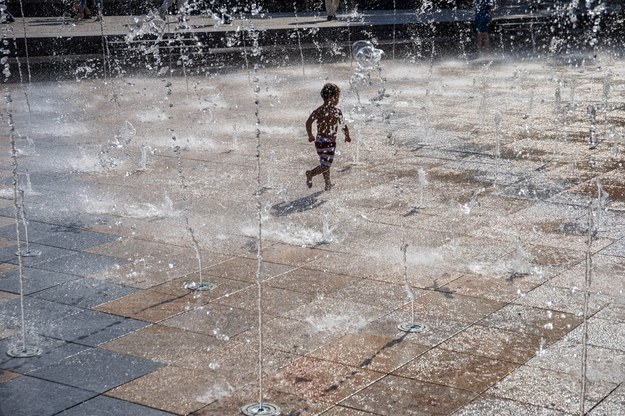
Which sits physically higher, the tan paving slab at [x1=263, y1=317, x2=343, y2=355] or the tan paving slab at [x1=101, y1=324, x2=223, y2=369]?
the tan paving slab at [x1=101, y1=324, x2=223, y2=369]

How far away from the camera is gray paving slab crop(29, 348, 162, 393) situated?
5816 mm

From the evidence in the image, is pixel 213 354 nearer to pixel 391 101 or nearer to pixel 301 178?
pixel 301 178

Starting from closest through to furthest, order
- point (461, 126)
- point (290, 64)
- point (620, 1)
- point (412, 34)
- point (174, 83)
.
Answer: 1. point (461, 126)
2. point (174, 83)
3. point (290, 64)
4. point (412, 34)
5. point (620, 1)

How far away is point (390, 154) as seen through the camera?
12.3m

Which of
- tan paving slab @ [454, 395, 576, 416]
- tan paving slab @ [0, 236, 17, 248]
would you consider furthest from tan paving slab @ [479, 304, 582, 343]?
tan paving slab @ [0, 236, 17, 248]

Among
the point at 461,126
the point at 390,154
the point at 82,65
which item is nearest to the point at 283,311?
the point at 390,154

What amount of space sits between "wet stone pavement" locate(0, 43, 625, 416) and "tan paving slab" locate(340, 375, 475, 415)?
0.05 feet

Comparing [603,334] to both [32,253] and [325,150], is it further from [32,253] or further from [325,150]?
[32,253]

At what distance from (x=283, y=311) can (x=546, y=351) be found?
6.02ft

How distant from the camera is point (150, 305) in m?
7.14

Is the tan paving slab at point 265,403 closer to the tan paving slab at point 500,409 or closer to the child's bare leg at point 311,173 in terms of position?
the tan paving slab at point 500,409

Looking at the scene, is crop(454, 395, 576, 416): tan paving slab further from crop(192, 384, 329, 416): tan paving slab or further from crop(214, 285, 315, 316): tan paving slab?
crop(214, 285, 315, 316): tan paving slab

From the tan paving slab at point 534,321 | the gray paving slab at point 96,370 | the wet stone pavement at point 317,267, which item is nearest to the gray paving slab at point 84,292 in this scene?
the wet stone pavement at point 317,267

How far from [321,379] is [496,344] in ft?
4.00
